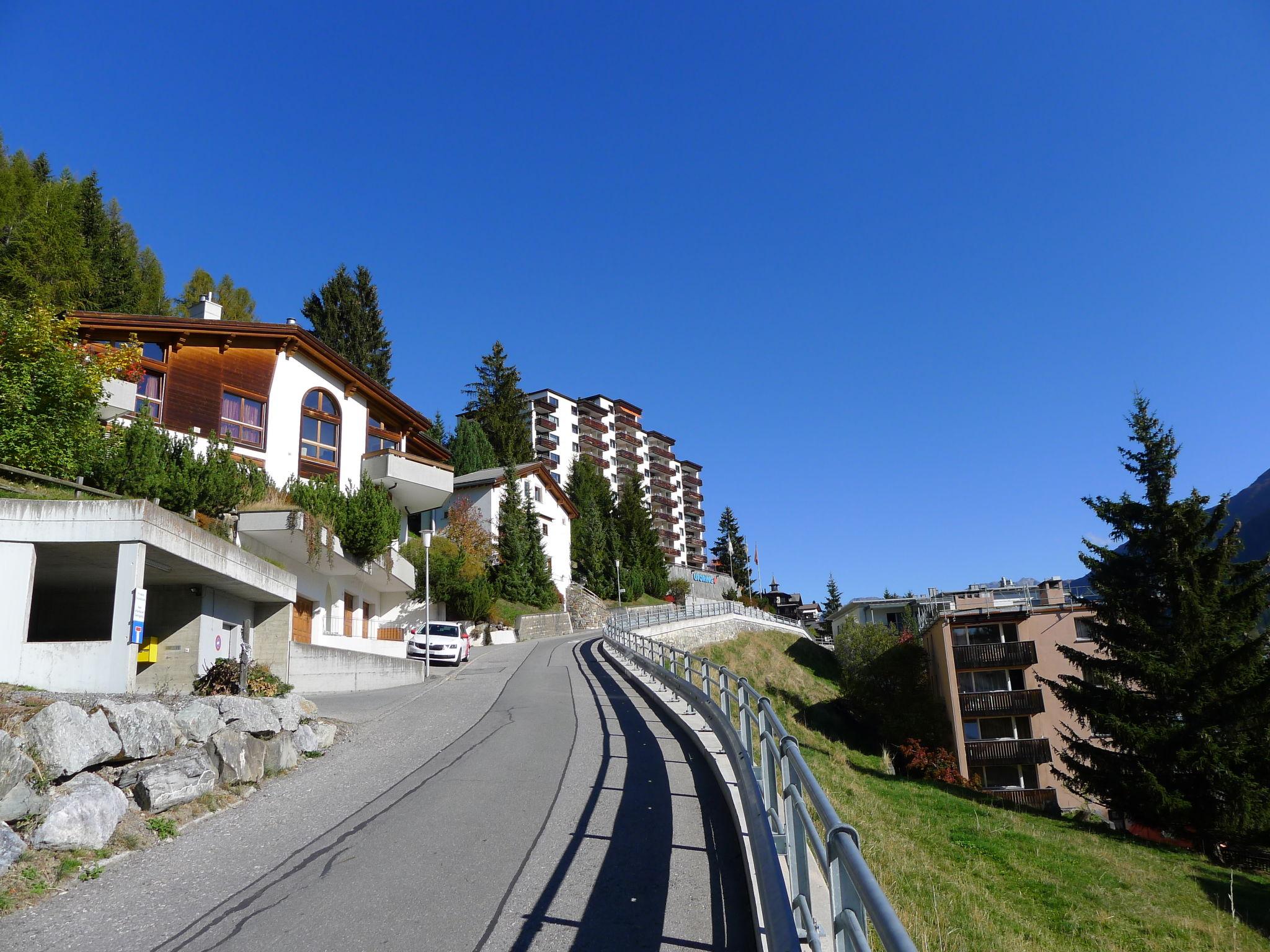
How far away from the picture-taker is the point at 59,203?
49281 mm

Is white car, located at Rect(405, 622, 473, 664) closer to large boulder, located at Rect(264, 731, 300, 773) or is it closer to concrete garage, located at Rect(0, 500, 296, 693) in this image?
concrete garage, located at Rect(0, 500, 296, 693)

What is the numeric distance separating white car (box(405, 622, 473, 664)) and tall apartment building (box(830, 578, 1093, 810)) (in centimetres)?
2467

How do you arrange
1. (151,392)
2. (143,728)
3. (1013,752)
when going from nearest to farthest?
(143,728) < (151,392) < (1013,752)

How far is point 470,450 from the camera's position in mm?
70375

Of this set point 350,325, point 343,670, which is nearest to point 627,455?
point 350,325

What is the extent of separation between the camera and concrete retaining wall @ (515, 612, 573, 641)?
48.4 m

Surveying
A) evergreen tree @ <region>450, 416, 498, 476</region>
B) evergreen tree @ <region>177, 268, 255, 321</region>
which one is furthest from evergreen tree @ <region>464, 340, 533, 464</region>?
evergreen tree @ <region>177, 268, 255, 321</region>

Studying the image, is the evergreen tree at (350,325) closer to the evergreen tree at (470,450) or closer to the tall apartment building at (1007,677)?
the evergreen tree at (470,450)

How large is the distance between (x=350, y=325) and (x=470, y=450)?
45.6ft

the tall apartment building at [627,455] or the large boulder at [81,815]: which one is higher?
the tall apartment building at [627,455]

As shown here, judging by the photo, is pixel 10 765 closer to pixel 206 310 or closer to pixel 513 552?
pixel 206 310

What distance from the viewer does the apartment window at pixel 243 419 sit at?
98.5 feet

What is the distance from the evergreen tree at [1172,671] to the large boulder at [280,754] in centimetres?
2051

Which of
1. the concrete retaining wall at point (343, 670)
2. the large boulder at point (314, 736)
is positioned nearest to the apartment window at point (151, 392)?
the concrete retaining wall at point (343, 670)
